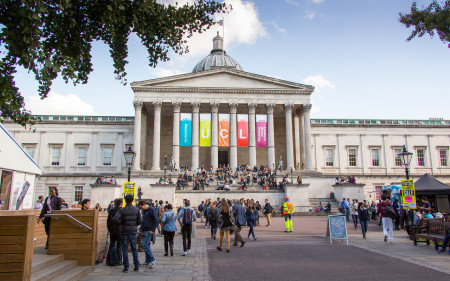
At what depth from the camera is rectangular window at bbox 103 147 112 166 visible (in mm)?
46969

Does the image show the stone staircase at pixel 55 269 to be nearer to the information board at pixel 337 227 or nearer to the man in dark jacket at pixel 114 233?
the man in dark jacket at pixel 114 233

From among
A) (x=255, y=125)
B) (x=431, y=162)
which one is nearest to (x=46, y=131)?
(x=255, y=125)

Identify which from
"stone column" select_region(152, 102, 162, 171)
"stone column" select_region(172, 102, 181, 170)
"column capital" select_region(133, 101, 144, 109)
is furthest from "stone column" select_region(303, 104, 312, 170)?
"column capital" select_region(133, 101, 144, 109)

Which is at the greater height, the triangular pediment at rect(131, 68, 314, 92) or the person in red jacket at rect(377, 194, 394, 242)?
the triangular pediment at rect(131, 68, 314, 92)

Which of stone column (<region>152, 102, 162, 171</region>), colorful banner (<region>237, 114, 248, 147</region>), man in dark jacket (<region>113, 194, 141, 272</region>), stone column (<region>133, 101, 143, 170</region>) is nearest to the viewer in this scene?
man in dark jacket (<region>113, 194, 141, 272</region>)

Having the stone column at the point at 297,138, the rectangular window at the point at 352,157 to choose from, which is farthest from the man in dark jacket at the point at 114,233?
the rectangular window at the point at 352,157

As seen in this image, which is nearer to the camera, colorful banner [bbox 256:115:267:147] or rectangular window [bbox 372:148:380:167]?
colorful banner [bbox 256:115:267:147]

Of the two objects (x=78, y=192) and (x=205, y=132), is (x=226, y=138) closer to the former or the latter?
(x=205, y=132)

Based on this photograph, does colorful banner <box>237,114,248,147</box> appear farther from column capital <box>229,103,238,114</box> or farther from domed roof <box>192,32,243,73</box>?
domed roof <box>192,32,243,73</box>

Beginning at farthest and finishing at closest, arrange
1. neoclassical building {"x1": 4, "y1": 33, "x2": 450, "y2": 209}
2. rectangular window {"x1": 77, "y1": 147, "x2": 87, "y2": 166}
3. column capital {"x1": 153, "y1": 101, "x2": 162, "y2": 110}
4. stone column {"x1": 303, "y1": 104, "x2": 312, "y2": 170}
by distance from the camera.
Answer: rectangular window {"x1": 77, "y1": 147, "x2": 87, "y2": 166} → column capital {"x1": 153, "y1": 101, "x2": 162, "y2": 110} → stone column {"x1": 303, "y1": 104, "x2": 312, "y2": 170} → neoclassical building {"x1": 4, "y1": 33, "x2": 450, "y2": 209}

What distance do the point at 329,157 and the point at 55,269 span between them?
150ft

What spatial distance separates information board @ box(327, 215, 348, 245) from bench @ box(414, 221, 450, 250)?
8.70 feet

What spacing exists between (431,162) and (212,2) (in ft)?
166

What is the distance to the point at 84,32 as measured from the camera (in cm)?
863
